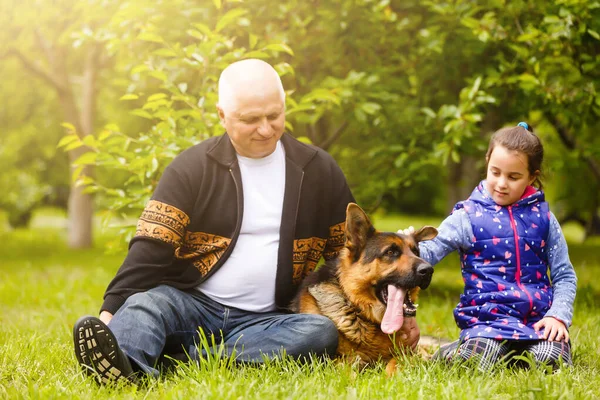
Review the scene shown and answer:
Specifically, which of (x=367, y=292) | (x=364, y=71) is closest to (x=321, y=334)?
(x=367, y=292)

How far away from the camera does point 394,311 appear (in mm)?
3307

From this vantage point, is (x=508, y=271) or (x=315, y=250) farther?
(x=315, y=250)

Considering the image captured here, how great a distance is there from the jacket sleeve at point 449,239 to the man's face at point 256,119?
107 centimetres

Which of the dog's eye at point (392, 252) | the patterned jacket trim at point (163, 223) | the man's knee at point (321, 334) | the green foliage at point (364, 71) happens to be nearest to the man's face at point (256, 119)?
the patterned jacket trim at point (163, 223)

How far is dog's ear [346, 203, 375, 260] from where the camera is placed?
345 centimetres

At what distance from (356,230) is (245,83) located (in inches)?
39.3

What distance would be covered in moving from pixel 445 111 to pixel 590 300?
214cm

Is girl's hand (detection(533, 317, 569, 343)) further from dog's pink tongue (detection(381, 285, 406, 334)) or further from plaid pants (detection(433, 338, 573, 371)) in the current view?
dog's pink tongue (detection(381, 285, 406, 334))

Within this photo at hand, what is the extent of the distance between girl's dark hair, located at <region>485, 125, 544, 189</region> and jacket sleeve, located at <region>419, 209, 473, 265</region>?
44 centimetres

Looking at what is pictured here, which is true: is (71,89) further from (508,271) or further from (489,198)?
(508,271)

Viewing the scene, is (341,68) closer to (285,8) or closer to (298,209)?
(285,8)

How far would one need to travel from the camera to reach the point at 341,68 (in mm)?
6457

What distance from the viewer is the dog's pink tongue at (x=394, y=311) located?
10.8 feet

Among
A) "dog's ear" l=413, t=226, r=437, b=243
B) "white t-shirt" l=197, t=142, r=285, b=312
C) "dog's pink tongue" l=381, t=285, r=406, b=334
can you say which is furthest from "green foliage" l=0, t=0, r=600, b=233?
"dog's pink tongue" l=381, t=285, r=406, b=334
